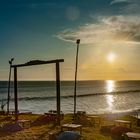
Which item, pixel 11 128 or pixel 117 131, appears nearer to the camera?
pixel 117 131

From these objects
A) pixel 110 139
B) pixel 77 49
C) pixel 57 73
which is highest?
pixel 77 49

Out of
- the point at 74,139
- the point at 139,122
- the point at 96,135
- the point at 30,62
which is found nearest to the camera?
the point at 74,139

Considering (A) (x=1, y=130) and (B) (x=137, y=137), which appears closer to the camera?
(B) (x=137, y=137)

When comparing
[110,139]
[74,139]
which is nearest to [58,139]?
[74,139]

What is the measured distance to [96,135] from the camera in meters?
19.9

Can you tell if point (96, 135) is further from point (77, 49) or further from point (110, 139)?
point (77, 49)

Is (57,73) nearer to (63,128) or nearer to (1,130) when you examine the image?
(63,128)

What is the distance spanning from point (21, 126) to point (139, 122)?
10.7 metres

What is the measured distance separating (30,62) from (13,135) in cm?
599

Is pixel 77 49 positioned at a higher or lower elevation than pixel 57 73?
higher

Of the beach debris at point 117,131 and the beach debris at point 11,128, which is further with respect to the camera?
the beach debris at point 11,128

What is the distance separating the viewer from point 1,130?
70.1 feet

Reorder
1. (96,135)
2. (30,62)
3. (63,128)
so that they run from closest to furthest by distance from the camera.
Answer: (96,135) → (63,128) → (30,62)

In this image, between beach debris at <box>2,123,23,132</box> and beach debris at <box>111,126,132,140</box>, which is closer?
beach debris at <box>111,126,132,140</box>
